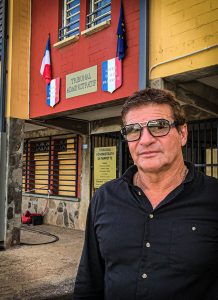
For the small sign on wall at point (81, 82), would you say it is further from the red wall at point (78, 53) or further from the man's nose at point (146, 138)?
the man's nose at point (146, 138)

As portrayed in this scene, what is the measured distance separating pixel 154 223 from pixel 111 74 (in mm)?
5266

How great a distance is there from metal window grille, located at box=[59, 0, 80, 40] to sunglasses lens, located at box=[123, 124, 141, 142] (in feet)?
21.5

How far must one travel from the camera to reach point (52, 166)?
11953mm

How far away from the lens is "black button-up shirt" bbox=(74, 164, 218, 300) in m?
1.78

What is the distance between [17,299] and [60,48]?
5453 mm

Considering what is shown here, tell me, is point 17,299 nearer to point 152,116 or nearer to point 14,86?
point 152,116

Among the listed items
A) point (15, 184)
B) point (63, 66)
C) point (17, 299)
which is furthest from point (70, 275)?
point (63, 66)

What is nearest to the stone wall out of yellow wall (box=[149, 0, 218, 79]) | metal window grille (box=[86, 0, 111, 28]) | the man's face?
metal window grille (box=[86, 0, 111, 28])

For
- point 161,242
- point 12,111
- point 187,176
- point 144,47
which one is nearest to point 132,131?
point 187,176

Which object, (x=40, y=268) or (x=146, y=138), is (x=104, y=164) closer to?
(x=40, y=268)

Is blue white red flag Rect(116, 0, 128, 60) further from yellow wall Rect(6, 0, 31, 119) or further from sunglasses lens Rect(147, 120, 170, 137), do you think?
sunglasses lens Rect(147, 120, 170, 137)

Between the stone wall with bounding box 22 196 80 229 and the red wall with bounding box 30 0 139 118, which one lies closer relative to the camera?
the red wall with bounding box 30 0 139 118

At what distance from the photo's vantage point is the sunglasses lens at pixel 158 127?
1.97 meters

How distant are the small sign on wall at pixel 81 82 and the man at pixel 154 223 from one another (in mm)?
5278
